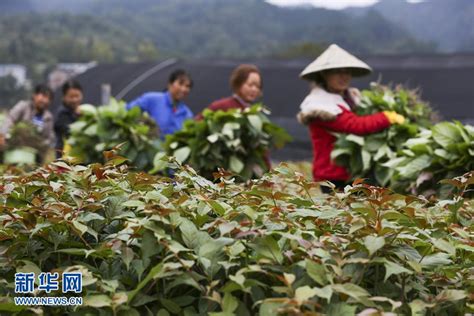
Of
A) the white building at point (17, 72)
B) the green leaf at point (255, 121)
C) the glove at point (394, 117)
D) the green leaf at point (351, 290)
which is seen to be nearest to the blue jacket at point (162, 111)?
the green leaf at point (255, 121)

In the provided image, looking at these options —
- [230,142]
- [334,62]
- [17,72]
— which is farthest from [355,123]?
[17,72]

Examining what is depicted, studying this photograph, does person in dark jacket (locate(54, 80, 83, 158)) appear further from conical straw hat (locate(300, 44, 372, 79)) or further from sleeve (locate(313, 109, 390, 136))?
sleeve (locate(313, 109, 390, 136))

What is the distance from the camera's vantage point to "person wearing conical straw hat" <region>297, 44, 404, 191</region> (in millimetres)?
5367

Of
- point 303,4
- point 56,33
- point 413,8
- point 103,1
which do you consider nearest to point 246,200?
point 56,33

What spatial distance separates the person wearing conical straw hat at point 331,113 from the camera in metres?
5.37

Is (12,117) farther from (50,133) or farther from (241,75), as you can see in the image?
(241,75)

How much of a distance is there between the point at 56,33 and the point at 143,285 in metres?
49.5

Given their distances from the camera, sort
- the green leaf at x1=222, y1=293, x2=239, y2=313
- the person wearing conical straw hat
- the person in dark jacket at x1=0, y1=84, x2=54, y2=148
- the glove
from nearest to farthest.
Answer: the green leaf at x1=222, y1=293, x2=239, y2=313, the person wearing conical straw hat, the glove, the person in dark jacket at x1=0, y1=84, x2=54, y2=148

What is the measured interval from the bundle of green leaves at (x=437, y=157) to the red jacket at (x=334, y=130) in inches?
17.9

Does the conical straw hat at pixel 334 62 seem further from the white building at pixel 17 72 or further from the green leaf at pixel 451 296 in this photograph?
the white building at pixel 17 72

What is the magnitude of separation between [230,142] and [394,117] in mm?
1199

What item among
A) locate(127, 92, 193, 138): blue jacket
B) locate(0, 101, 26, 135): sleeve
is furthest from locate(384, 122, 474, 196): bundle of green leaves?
locate(0, 101, 26, 135): sleeve

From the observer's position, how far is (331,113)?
5.29m

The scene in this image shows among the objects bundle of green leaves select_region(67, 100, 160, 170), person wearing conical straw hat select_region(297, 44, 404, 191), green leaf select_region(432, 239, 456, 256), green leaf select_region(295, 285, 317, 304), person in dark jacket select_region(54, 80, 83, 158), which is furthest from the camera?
person in dark jacket select_region(54, 80, 83, 158)
